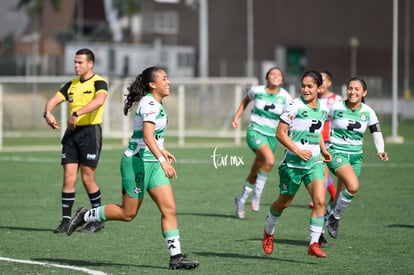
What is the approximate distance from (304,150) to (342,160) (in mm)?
1705

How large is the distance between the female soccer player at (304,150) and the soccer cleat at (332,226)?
159 cm

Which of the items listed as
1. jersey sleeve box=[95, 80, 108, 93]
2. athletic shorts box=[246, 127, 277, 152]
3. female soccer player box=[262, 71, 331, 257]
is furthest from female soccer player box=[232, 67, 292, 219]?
female soccer player box=[262, 71, 331, 257]

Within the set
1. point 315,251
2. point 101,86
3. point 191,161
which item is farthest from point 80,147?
point 191,161

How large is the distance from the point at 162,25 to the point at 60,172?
49.2 m

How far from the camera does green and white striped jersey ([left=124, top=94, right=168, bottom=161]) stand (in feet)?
33.6

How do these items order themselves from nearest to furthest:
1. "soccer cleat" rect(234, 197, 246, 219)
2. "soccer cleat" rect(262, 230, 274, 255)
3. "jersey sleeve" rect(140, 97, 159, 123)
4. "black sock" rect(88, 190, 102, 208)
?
"jersey sleeve" rect(140, 97, 159, 123) < "soccer cleat" rect(262, 230, 274, 255) < "black sock" rect(88, 190, 102, 208) < "soccer cleat" rect(234, 197, 246, 219)

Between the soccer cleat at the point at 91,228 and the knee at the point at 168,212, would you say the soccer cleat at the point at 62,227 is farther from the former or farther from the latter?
the knee at the point at 168,212

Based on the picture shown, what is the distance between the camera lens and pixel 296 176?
11266 millimetres

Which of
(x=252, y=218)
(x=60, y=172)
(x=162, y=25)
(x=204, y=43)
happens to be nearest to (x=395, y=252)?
(x=252, y=218)

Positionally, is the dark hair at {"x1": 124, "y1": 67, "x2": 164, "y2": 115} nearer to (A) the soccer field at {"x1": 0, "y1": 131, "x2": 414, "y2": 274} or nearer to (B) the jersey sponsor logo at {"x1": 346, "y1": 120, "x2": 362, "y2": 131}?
(A) the soccer field at {"x1": 0, "y1": 131, "x2": 414, "y2": 274}

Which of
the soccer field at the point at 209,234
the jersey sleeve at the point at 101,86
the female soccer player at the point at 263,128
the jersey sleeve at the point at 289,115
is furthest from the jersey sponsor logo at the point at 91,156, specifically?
the jersey sleeve at the point at 289,115

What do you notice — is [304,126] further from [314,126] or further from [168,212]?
[168,212]

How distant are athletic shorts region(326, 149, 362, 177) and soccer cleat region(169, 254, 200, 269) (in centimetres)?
297

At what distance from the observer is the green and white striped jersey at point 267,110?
52.2 feet
